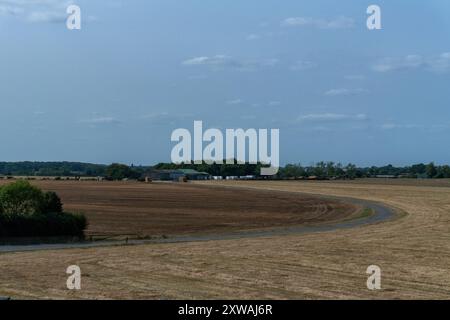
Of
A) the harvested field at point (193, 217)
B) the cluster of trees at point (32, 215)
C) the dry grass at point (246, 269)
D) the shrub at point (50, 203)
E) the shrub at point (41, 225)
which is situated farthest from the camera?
the harvested field at point (193, 217)

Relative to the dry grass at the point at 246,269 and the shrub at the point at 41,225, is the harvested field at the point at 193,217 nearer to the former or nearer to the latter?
the shrub at the point at 41,225

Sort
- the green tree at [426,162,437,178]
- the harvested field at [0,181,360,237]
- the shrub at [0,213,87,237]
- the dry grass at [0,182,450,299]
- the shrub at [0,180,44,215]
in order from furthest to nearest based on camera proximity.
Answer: the green tree at [426,162,437,178] → the harvested field at [0,181,360,237] → the shrub at [0,180,44,215] → the shrub at [0,213,87,237] → the dry grass at [0,182,450,299]

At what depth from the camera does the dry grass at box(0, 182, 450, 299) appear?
612 inches

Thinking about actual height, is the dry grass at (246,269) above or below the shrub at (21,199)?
below

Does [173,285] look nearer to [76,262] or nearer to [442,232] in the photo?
[76,262]

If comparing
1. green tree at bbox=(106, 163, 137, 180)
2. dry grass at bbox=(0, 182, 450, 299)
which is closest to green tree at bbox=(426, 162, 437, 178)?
green tree at bbox=(106, 163, 137, 180)

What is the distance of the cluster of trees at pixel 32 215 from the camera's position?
104 ft

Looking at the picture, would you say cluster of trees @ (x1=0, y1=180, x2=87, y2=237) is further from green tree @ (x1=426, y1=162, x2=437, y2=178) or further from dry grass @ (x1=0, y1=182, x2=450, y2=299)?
green tree @ (x1=426, y1=162, x2=437, y2=178)

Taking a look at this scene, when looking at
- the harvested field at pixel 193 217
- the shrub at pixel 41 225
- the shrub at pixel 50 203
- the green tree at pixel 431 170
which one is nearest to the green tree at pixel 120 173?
the green tree at pixel 431 170

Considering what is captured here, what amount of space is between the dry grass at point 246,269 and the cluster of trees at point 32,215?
6926 mm

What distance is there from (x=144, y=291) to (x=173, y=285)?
1.17 meters

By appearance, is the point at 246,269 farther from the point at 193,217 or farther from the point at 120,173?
the point at 120,173

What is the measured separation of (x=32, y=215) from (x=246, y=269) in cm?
1586

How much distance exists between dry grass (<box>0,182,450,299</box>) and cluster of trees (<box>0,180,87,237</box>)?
6.93 m
